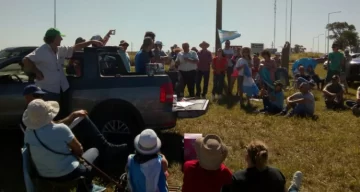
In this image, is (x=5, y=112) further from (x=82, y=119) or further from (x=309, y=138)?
(x=309, y=138)

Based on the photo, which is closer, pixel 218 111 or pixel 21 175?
pixel 21 175

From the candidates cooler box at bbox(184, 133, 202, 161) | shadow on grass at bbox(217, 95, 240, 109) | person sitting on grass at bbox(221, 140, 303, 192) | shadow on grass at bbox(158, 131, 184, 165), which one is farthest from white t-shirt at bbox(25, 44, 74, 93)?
shadow on grass at bbox(217, 95, 240, 109)

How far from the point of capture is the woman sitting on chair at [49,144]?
3943 millimetres

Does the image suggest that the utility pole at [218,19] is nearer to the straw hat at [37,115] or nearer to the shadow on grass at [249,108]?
the shadow on grass at [249,108]

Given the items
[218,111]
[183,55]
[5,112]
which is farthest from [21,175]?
[183,55]

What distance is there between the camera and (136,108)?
6379 millimetres

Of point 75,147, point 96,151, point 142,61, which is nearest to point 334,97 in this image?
point 142,61

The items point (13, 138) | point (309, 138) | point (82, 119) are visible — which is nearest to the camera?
point (82, 119)

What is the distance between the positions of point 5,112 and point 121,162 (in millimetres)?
1916

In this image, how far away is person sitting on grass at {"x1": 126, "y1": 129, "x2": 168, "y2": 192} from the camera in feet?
12.7

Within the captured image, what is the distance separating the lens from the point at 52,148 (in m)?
3.97

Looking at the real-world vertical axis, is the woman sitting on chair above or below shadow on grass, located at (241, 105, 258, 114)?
above

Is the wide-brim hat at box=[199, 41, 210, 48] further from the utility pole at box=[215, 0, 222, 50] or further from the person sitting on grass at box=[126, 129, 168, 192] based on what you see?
the person sitting on grass at box=[126, 129, 168, 192]

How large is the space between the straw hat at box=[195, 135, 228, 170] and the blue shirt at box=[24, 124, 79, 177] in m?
1.25
